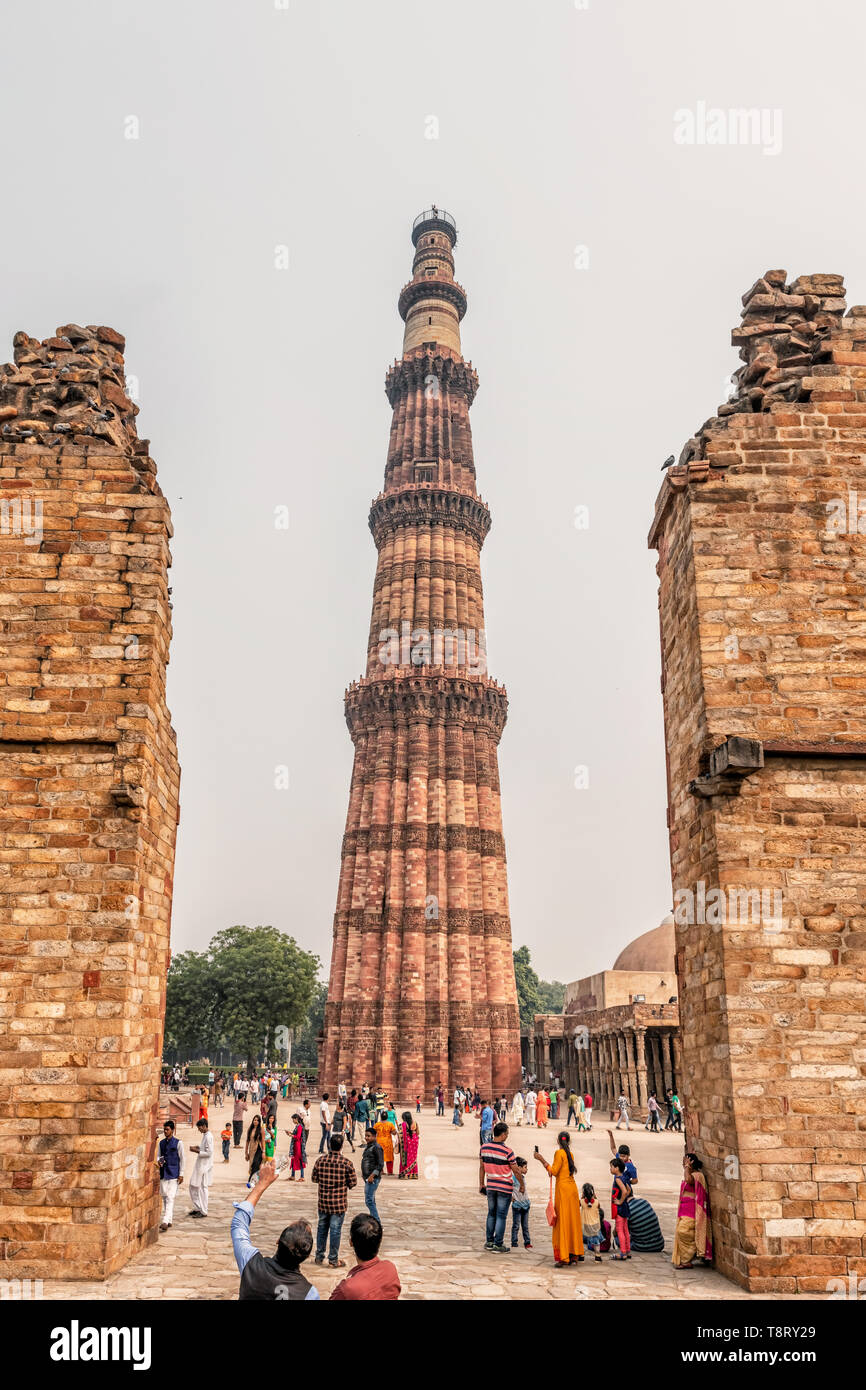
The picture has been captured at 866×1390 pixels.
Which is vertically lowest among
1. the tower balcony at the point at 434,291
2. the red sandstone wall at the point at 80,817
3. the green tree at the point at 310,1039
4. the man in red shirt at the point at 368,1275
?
the green tree at the point at 310,1039


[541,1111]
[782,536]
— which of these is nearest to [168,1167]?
[782,536]

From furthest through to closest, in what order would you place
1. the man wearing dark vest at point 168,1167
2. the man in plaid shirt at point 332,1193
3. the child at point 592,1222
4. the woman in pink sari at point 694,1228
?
the man wearing dark vest at point 168,1167
the child at point 592,1222
the man in plaid shirt at point 332,1193
the woman in pink sari at point 694,1228

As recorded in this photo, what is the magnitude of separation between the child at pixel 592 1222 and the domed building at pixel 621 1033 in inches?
504

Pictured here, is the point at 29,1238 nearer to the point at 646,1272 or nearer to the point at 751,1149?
the point at 646,1272

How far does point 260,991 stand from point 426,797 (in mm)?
17375

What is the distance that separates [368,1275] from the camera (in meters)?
4.43

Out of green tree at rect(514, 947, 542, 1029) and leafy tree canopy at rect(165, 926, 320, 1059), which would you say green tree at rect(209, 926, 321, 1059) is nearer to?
leafy tree canopy at rect(165, 926, 320, 1059)

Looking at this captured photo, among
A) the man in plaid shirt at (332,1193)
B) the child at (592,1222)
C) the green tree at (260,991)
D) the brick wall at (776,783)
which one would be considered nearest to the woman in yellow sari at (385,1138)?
the man in plaid shirt at (332,1193)

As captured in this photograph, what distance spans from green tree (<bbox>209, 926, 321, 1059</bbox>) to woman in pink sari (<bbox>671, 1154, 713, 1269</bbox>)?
137 feet

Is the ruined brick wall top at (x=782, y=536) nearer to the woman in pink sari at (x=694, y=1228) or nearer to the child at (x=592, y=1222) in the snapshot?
the woman in pink sari at (x=694, y=1228)

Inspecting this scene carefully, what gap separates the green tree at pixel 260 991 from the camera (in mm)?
47250

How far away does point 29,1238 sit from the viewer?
23.6ft

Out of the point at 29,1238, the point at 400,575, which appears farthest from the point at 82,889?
the point at 400,575

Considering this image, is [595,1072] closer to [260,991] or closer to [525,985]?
[260,991]
